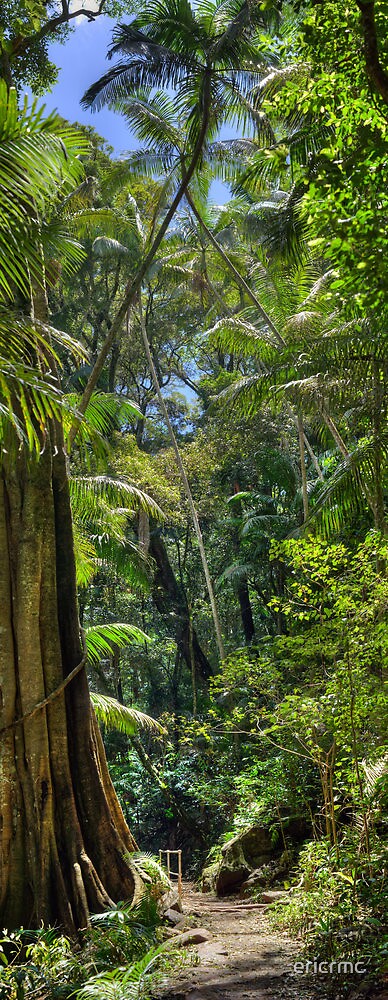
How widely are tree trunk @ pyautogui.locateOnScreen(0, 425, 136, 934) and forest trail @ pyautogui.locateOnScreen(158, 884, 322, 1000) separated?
0.99 metres

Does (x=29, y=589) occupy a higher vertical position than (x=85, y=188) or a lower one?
lower

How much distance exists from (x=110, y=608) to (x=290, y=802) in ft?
27.8

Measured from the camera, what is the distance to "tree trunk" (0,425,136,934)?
5.98m

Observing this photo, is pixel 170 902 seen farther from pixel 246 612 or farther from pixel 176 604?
pixel 176 604

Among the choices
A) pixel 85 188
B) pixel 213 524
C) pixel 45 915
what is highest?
pixel 85 188

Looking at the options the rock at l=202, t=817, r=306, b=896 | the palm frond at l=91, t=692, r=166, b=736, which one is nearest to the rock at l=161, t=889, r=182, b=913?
the palm frond at l=91, t=692, r=166, b=736

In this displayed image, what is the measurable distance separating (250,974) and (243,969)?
181 mm

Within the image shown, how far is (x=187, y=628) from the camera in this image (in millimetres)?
20609

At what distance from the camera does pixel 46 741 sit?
252 inches

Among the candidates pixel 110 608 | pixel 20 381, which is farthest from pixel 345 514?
pixel 110 608

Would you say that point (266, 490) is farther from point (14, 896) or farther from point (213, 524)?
point (14, 896)

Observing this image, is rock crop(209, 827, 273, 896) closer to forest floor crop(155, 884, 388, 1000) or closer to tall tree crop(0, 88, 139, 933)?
forest floor crop(155, 884, 388, 1000)

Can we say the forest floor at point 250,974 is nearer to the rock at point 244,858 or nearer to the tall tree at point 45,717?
the tall tree at point 45,717

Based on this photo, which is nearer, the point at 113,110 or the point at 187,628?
the point at 113,110
